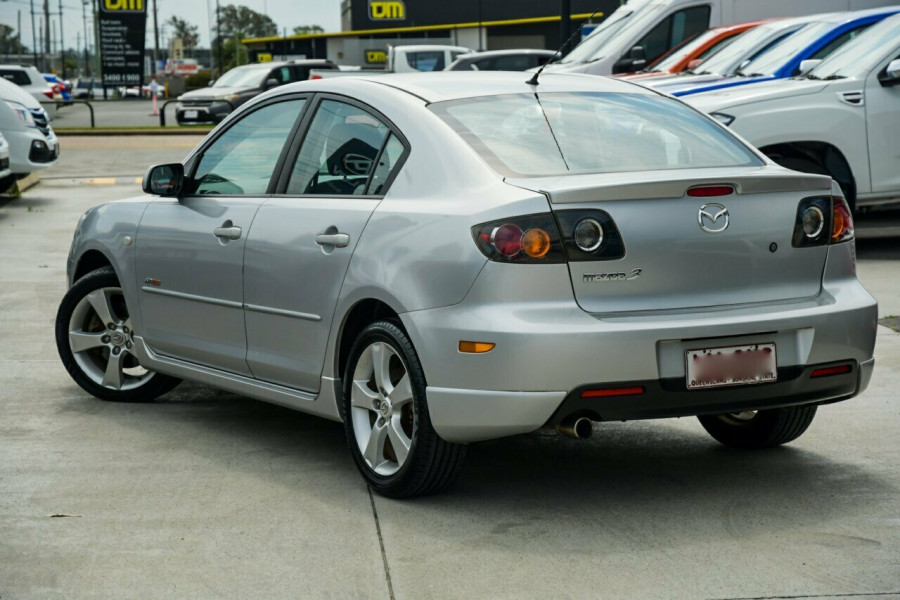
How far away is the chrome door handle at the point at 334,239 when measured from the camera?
4945 mm

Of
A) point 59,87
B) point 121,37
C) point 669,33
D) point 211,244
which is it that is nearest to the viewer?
point 211,244

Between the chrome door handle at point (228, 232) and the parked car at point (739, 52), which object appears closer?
the chrome door handle at point (228, 232)

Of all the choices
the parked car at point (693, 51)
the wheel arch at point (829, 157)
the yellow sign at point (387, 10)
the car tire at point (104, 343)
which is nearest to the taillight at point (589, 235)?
the car tire at point (104, 343)

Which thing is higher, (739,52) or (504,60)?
(504,60)

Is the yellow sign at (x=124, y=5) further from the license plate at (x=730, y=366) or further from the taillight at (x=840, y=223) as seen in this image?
the license plate at (x=730, y=366)

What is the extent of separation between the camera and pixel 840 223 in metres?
4.85

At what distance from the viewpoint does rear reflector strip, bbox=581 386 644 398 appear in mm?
4344

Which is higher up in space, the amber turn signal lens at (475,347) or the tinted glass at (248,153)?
the tinted glass at (248,153)

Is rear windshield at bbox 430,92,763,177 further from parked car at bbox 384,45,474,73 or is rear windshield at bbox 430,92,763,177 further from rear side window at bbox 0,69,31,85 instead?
rear side window at bbox 0,69,31,85

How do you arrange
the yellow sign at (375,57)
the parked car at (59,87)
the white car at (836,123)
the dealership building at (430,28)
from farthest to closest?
1. the dealership building at (430,28)
2. the yellow sign at (375,57)
3. the parked car at (59,87)
4. the white car at (836,123)

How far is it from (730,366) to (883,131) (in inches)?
283

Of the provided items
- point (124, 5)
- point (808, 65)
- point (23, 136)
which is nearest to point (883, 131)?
point (808, 65)

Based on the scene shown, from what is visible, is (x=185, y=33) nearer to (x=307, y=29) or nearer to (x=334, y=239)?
(x=307, y=29)

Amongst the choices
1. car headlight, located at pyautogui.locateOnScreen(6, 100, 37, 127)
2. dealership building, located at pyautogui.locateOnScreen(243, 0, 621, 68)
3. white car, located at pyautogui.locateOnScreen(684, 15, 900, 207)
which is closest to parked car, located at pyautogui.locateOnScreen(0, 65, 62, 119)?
car headlight, located at pyautogui.locateOnScreen(6, 100, 37, 127)
